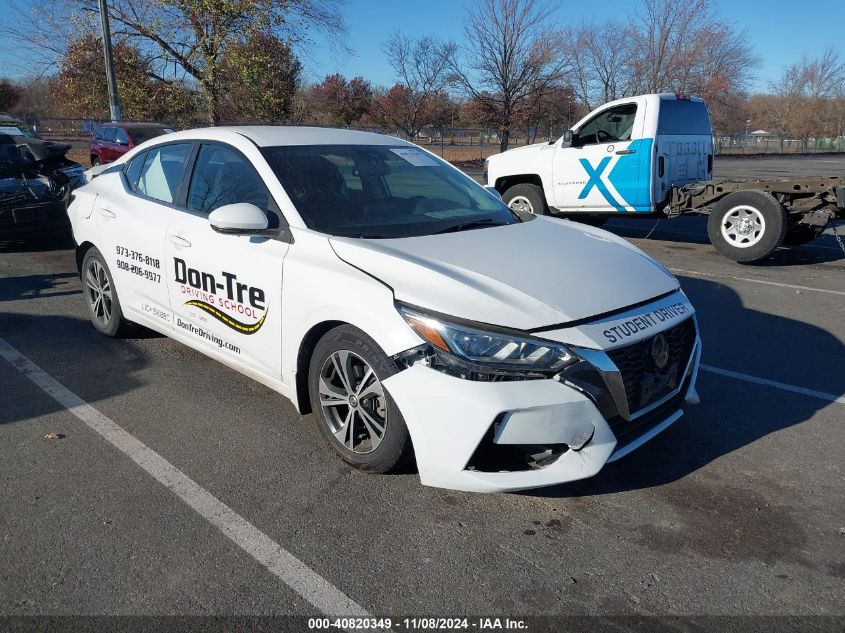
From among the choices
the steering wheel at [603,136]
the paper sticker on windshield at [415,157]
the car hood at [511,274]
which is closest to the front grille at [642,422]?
the car hood at [511,274]

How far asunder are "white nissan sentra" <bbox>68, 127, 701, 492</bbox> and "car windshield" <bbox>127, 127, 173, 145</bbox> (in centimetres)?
1329

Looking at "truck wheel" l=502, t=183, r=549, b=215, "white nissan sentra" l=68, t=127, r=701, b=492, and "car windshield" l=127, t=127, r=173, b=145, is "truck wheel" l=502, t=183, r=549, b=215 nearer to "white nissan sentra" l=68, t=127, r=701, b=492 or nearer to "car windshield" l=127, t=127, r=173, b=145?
"white nissan sentra" l=68, t=127, r=701, b=492

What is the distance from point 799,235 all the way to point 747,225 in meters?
1.31

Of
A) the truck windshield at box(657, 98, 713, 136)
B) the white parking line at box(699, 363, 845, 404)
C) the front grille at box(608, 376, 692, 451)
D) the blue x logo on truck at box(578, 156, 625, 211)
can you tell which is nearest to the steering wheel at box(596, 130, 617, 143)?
the blue x logo on truck at box(578, 156, 625, 211)

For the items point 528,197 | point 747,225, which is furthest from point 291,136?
point 528,197

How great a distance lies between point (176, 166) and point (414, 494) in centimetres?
278

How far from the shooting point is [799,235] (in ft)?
31.0

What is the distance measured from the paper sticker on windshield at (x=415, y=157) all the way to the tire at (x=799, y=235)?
602 cm

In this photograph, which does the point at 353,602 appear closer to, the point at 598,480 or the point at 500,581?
the point at 500,581

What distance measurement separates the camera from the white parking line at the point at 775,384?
14.2 feet

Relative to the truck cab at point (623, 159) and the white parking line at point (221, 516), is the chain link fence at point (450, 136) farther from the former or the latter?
the white parking line at point (221, 516)

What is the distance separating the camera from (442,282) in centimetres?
301

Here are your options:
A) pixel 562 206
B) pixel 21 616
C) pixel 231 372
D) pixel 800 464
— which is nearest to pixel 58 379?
pixel 231 372

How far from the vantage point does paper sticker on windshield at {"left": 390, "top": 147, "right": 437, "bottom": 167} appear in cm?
455
